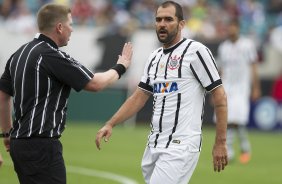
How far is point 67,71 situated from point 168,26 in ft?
4.04

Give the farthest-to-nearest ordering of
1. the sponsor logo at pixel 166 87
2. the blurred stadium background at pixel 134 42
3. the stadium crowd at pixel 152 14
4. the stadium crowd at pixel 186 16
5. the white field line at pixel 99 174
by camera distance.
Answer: the stadium crowd at pixel 152 14 < the stadium crowd at pixel 186 16 < the blurred stadium background at pixel 134 42 < the white field line at pixel 99 174 < the sponsor logo at pixel 166 87

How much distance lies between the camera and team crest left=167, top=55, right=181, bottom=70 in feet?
25.2

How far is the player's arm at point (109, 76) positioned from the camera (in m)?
7.23

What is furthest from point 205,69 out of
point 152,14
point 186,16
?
point 152,14

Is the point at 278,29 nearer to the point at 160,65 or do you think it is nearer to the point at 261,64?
the point at 261,64

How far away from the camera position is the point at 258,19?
2730 cm

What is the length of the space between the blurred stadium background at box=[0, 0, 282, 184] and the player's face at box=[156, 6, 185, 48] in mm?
9662

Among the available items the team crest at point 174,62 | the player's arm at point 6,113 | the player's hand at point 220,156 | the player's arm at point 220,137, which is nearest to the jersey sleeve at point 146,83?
the team crest at point 174,62

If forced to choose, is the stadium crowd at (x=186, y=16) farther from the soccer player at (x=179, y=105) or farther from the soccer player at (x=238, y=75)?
the soccer player at (x=179, y=105)

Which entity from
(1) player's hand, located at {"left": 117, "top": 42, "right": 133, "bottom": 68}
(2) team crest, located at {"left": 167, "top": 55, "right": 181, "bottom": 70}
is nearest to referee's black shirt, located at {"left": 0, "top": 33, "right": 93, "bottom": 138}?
(1) player's hand, located at {"left": 117, "top": 42, "right": 133, "bottom": 68}

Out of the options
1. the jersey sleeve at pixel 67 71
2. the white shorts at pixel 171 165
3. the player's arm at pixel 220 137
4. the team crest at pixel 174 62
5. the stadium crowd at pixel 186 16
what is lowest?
the white shorts at pixel 171 165

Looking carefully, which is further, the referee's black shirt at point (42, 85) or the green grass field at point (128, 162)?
the green grass field at point (128, 162)

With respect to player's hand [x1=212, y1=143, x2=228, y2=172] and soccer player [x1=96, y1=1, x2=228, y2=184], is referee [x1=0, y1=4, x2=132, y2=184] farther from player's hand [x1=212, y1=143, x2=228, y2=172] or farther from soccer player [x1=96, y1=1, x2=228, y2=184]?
player's hand [x1=212, y1=143, x2=228, y2=172]

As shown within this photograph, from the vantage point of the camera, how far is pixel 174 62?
25.3 feet
